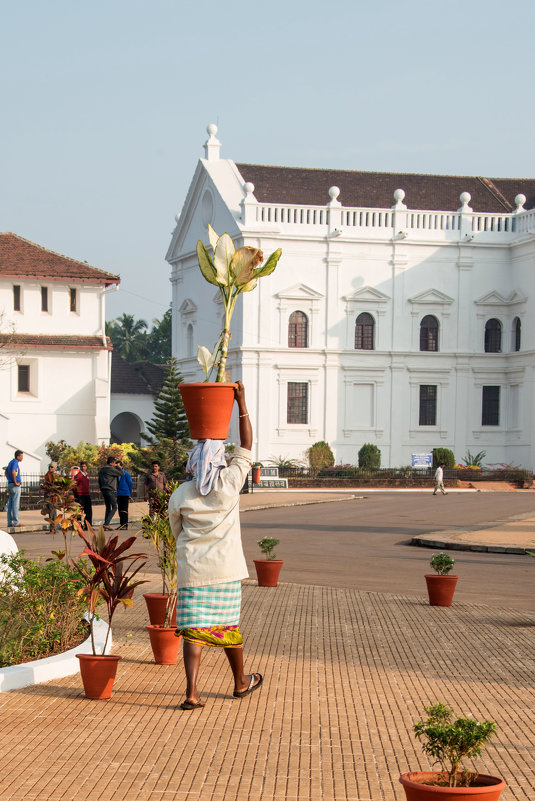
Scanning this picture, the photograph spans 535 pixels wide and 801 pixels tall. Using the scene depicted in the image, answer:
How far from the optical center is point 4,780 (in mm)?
5832

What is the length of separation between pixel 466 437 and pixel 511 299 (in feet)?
25.2

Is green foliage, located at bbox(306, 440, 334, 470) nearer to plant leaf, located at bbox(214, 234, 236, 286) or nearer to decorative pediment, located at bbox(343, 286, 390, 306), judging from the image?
decorative pediment, located at bbox(343, 286, 390, 306)

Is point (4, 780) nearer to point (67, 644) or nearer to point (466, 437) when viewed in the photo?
point (67, 644)

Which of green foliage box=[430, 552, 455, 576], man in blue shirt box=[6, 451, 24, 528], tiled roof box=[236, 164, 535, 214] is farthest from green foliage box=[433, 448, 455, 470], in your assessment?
green foliage box=[430, 552, 455, 576]

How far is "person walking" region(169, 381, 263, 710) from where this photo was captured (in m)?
7.47

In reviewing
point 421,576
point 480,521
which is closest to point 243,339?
point 480,521

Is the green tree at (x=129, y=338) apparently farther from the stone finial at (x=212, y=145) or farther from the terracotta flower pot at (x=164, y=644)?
the terracotta flower pot at (x=164, y=644)

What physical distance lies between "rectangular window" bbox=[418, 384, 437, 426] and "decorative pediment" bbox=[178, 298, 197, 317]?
1352 centimetres

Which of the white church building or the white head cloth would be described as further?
the white church building

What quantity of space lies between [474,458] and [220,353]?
49.3m

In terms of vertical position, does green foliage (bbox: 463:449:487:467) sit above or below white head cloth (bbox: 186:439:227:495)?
below

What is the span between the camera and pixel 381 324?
5662 cm

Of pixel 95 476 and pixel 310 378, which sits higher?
pixel 310 378

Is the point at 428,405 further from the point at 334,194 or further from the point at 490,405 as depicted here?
the point at 334,194
